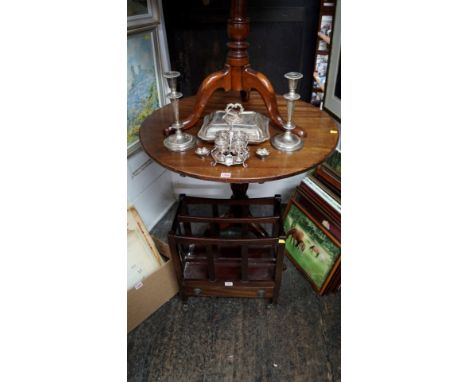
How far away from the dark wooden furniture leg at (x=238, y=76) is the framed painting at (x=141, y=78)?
1.57ft

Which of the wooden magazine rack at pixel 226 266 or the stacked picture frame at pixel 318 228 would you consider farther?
the stacked picture frame at pixel 318 228

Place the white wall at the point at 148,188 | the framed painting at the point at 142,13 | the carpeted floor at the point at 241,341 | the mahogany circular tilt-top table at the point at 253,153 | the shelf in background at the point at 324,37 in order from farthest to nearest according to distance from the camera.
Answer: the white wall at the point at 148,188, the shelf in background at the point at 324,37, the framed painting at the point at 142,13, the carpeted floor at the point at 241,341, the mahogany circular tilt-top table at the point at 253,153

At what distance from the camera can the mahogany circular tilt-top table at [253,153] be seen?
0.95 meters

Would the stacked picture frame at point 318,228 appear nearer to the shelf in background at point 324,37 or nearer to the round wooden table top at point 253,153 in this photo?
the round wooden table top at point 253,153

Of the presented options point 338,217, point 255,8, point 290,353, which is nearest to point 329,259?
point 338,217

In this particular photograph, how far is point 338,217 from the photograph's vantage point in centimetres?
140

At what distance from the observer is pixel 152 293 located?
53.8 inches

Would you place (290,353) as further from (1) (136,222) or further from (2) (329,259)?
(1) (136,222)

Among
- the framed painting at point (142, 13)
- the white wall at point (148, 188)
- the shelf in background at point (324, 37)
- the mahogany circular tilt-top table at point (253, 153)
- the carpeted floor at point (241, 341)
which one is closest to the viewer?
the mahogany circular tilt-top table at point (253, 153)

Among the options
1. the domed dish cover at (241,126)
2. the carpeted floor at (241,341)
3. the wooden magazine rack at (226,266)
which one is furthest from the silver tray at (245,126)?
the carpeted floor at (241,341)

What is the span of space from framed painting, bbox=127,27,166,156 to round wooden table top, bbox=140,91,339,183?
264 millimetres

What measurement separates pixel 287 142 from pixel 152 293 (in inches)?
33.6

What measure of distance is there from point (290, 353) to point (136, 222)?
822mm

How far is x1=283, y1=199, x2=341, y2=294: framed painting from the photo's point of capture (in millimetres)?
1407
